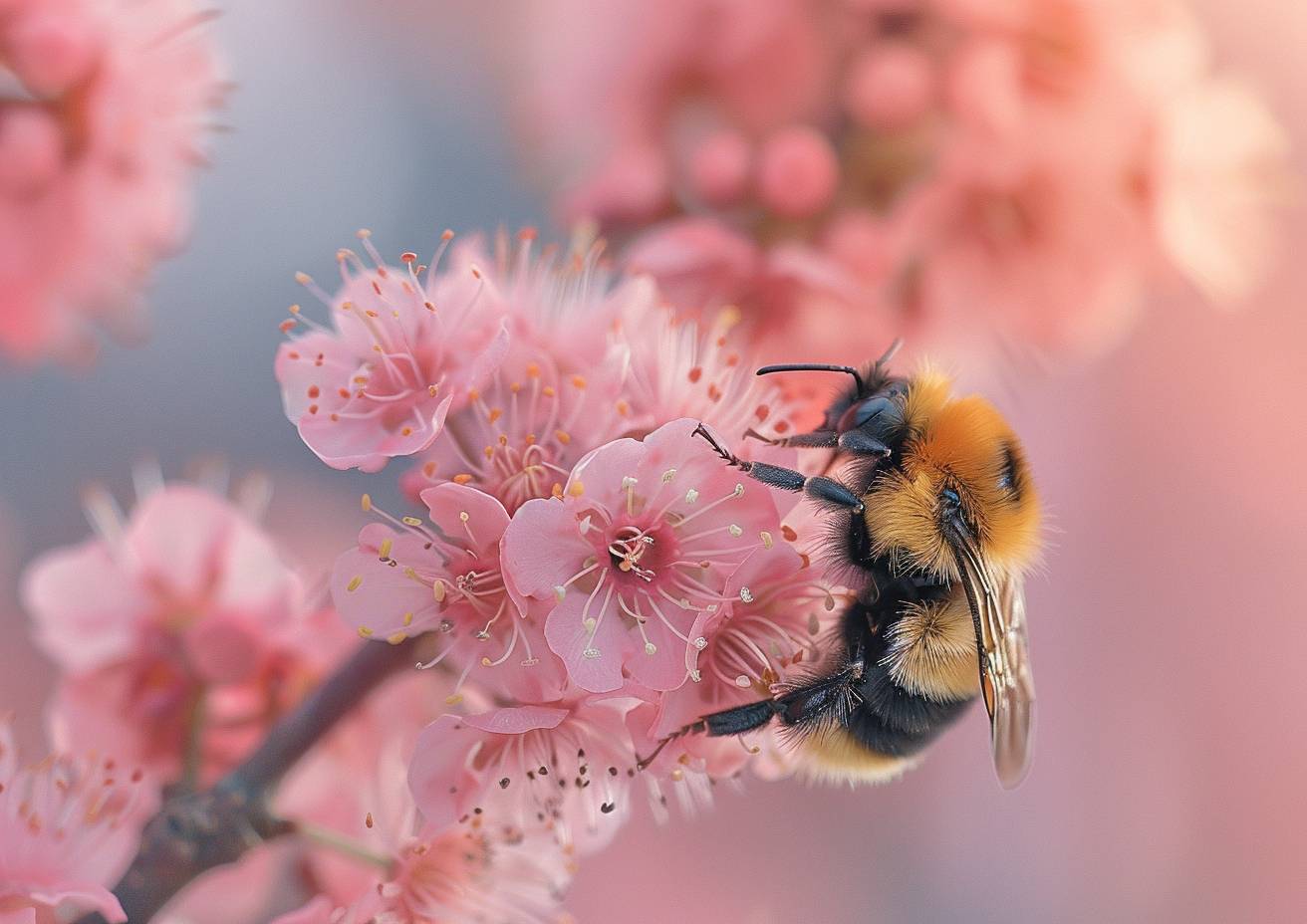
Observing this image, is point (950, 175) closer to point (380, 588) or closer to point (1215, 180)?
point (1215, 180)

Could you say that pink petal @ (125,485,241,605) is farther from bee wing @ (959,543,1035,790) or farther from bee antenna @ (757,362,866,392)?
bee wing @ (959,543,1035,790)

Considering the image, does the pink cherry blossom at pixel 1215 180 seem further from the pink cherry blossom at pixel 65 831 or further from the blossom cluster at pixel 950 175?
the pink cherry blossom at pixel 65 831

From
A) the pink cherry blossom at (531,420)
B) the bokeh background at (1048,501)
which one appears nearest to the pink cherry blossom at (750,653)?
the pink cherry blossom at (531,420)

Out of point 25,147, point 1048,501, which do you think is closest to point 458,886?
point 25,147

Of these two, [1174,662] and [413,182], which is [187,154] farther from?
[1174,662]

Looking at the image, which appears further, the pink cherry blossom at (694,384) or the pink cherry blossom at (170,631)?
the pink cherry blossom at (170,631)

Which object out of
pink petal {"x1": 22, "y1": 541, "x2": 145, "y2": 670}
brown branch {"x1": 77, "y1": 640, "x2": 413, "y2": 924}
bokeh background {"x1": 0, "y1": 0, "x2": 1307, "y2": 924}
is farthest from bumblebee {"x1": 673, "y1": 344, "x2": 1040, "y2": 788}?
bokeh background {"x1": 0, "y1": 0, "x2": 1307, "y2": 924}

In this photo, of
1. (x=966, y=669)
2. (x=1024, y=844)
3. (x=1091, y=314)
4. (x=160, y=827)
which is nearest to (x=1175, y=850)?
(x=1024, y=844)
